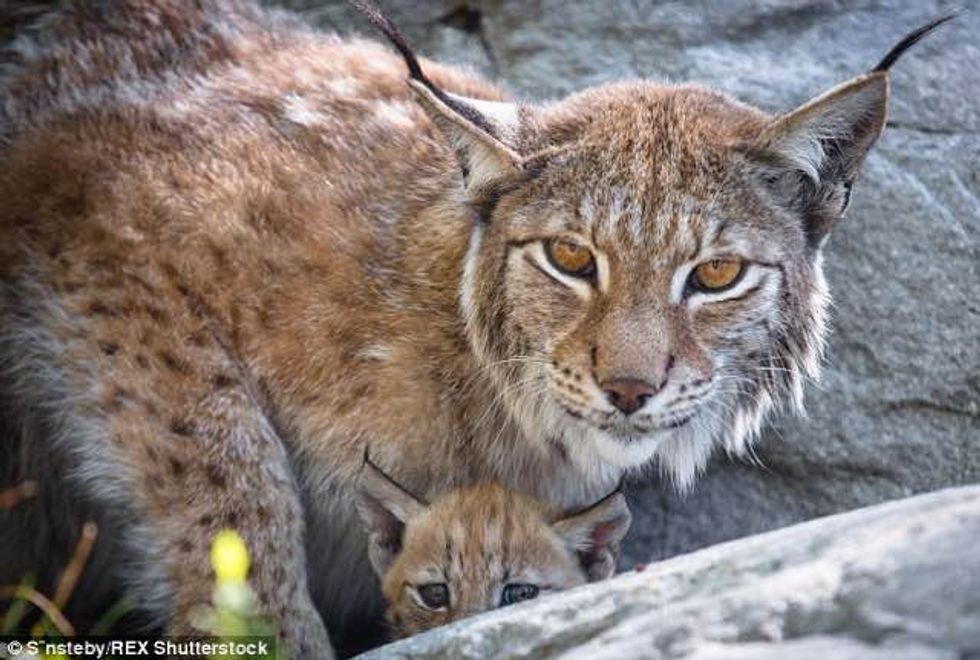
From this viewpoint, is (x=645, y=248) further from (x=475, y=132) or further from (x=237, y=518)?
(x=237, y=518)

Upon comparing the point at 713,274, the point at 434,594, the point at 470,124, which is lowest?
the point at 434,594

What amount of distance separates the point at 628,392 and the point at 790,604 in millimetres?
1455

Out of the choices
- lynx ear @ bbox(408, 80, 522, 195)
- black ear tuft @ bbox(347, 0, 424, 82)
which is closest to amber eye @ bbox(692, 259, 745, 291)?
lynx ear @ bbox(408, 80, 522, 195)

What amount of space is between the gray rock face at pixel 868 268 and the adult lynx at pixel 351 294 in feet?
3.05

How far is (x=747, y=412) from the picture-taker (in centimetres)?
543

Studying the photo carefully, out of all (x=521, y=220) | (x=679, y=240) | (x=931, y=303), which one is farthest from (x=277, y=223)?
(x=931, y=303)

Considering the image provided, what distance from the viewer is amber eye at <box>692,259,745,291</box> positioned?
4.96 metres

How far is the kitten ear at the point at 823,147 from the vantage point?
4.92 m

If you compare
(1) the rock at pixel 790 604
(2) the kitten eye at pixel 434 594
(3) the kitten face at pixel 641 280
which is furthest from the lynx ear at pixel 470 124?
(1) the rock at pixel 790 604

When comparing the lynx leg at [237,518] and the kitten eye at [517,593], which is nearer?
the kitten eye at [517,593]

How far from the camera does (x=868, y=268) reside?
647 cm

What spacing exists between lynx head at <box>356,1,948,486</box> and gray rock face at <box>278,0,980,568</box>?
3.52 ft

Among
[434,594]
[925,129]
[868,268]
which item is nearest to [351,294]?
[434,594]

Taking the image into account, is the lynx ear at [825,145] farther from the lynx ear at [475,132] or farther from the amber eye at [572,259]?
the lynx ear at [475,132]
